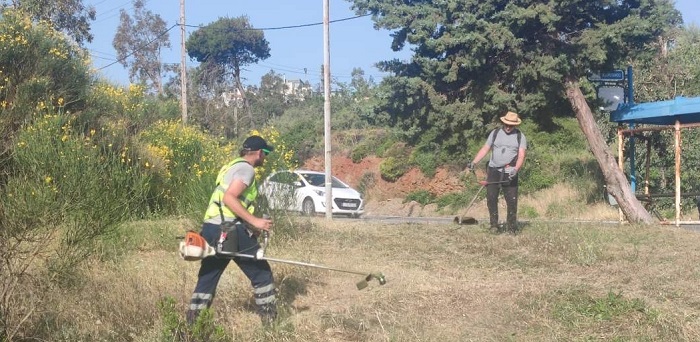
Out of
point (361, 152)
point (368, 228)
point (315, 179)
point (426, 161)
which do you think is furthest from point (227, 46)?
point (368, 228)

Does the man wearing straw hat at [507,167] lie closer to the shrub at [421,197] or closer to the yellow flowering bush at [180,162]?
the yellow flowering bush at [180,162]

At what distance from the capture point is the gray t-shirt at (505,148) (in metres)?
10.8

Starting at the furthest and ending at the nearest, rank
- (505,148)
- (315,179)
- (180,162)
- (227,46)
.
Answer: (227,46) < (315,179) < (180,162) < (505,148)

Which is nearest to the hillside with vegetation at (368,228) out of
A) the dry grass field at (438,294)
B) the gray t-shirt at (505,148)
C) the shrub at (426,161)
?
the dry grass field at (438,294)

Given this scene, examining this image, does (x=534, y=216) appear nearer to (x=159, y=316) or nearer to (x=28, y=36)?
(x=28, y=36)

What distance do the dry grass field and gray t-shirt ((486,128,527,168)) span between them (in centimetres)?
134

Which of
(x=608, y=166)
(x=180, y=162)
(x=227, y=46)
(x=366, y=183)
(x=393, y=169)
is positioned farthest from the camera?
(x=227, y=46)

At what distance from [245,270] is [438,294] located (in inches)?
70.7

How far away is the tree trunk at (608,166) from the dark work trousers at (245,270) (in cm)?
929

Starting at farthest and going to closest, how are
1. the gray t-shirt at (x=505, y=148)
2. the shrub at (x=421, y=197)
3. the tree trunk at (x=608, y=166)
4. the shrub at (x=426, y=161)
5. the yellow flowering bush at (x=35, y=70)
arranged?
1. the shrub at (x=426, y=161)
2. the shrub at (x=421, y=197)
3. the tree trunk at (x=608, y=166)
4. the gray t-shirt at (x=505, y=148)
5. the yellow flowering bush at (x=35, y=70)

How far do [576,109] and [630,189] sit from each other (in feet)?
7.90

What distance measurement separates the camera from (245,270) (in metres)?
6.58

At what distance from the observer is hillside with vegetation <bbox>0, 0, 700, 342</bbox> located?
647cm

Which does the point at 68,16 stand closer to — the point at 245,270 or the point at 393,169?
the point at 393,169
